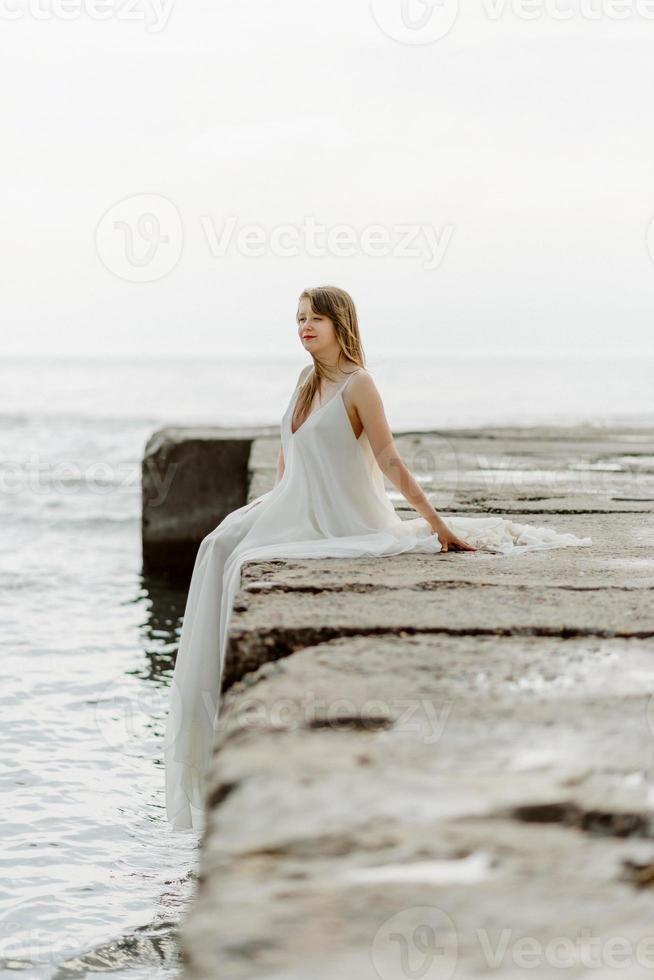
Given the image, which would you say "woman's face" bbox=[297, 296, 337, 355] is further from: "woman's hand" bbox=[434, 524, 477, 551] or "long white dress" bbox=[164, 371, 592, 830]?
"woman's hand" bbox=[434, 524, 477, 551]

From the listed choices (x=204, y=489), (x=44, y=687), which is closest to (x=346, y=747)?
(x=44, y=687)

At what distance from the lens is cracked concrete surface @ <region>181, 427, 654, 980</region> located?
4.45 feet

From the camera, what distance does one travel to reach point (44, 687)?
216 inches

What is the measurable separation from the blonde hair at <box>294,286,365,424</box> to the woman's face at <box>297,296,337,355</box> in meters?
0.01

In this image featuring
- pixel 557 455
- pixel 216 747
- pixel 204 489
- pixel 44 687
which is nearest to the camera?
pixel 216 747

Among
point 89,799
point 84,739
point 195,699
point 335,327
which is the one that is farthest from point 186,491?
point 195,699

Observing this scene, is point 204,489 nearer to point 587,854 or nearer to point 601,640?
point 601,640

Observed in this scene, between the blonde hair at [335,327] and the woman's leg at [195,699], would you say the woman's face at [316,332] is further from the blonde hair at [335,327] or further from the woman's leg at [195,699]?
the woman's leg at [195,699]

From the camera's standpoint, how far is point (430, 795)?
161cm

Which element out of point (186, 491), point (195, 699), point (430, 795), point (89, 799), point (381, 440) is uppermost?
point (381, 440)

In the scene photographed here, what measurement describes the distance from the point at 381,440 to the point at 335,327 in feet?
1.43

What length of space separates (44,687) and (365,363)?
100 inches

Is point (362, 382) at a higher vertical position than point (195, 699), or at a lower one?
higher

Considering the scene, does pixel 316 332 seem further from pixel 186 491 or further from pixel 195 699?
pixel 186 491
